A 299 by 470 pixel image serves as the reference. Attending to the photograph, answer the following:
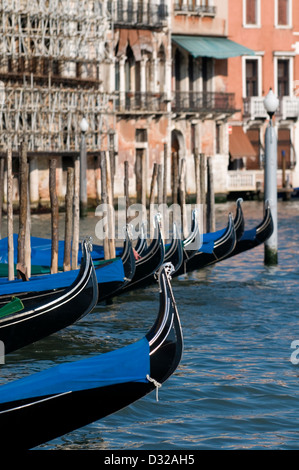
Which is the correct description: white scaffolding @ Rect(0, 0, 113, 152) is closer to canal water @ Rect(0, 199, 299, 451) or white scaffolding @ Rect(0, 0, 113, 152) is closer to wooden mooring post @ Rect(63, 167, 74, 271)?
canal water @ Rect(0, 199, 299, 451)

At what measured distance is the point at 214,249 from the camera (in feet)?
37.0

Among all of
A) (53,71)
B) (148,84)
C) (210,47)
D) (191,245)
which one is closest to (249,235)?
(191,245)

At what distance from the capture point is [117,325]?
9.12 metres

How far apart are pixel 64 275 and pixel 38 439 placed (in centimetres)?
334

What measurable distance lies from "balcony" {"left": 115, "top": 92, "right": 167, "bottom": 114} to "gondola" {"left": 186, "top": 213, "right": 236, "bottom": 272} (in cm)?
1168

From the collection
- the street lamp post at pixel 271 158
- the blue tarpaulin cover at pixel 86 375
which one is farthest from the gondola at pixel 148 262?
the blue tarpaulin cover at pixel 86 375

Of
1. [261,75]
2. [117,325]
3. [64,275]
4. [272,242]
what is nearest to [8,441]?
[64,275]

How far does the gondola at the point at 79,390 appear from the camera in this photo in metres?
4.80

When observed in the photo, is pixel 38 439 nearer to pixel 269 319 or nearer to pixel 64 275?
pixel 64 275

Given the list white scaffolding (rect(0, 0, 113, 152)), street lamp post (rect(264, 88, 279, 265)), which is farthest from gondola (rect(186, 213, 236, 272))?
white scaffolding (rect(0, 0, 113, 152))

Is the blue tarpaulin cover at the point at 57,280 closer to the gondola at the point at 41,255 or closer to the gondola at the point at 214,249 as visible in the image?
the gondola at the point at 41,255

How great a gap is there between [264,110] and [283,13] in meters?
2.52

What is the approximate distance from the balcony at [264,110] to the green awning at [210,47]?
1.18 meters

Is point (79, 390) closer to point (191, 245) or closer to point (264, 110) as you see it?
point (191, 245)
